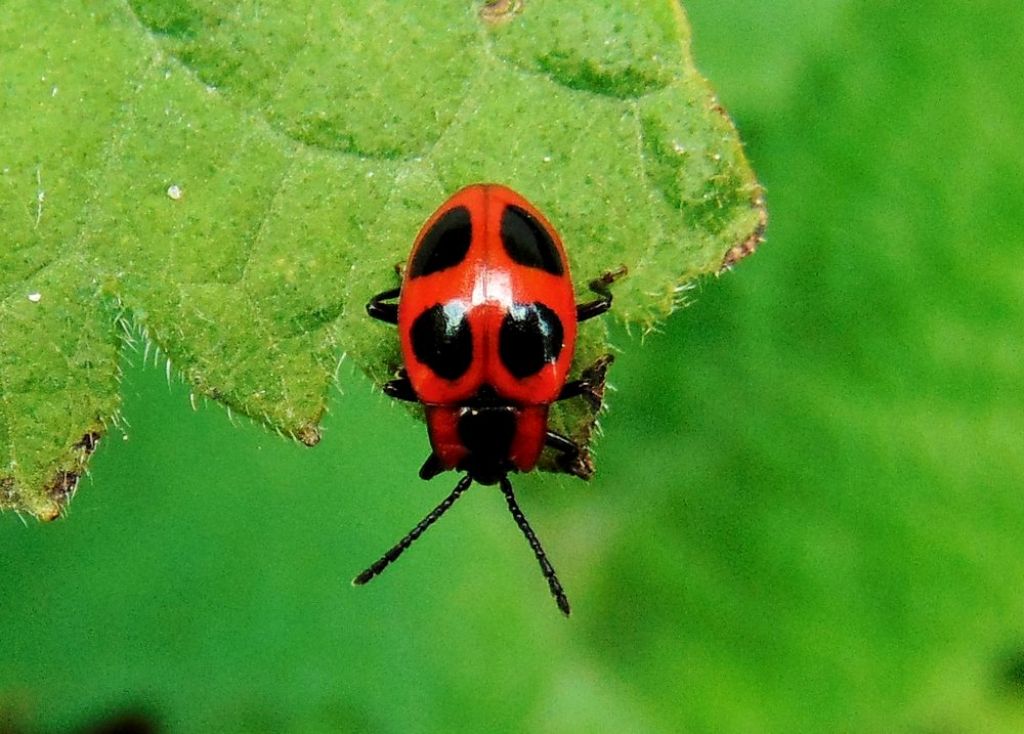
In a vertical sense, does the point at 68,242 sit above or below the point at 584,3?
below

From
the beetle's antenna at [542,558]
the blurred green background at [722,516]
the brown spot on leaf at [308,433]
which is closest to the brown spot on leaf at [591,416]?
the beetle's antenna at [542,558]

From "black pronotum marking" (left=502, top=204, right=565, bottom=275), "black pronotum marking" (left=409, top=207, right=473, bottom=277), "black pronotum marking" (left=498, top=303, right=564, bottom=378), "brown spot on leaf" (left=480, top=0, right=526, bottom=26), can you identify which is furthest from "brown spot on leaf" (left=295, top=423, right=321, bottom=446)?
"brown spot on leaf" (left=480, top=0, right=526, bottom=26)

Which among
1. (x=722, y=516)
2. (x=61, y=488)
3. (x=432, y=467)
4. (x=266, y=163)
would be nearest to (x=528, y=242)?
(x=266, y=163)

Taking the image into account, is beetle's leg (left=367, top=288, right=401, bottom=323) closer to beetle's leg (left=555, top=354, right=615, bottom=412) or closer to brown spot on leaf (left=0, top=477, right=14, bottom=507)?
beetle's leg (left=555, top=354, right=615, bottom=412)

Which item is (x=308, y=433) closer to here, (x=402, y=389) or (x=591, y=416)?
(x=402, y=389)

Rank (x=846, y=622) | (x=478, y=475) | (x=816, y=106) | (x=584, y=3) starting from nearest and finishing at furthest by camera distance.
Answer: (x=584, y=3), (x=478, y=475), (x=816, y=106), (x=846, y=622)

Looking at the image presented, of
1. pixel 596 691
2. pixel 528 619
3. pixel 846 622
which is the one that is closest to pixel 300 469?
pixel 528 619

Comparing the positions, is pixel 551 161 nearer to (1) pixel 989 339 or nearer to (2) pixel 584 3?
(2) pixel 584 3

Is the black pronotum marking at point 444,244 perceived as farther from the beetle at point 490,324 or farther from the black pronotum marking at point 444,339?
the black pronotum marking at point 444,339
